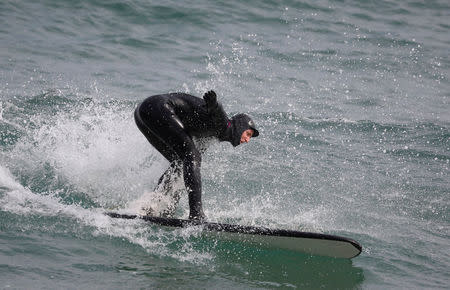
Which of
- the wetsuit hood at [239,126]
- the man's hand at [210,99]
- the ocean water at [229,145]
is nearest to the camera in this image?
the ocean water at [229,145]

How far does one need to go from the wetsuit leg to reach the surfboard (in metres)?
0.22

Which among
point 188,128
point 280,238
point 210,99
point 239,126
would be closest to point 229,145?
point 188,128

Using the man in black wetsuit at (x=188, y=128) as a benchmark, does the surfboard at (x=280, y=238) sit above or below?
below

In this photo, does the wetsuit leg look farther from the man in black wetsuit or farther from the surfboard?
the surfboard

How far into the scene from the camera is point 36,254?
5.29 meters

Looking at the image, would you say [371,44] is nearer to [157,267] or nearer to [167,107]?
[167,107]

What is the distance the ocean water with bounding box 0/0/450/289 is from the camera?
5691mm

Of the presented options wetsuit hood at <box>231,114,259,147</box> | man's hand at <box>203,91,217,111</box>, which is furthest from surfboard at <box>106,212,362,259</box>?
man's hand at <box>203,91,217,111</box>

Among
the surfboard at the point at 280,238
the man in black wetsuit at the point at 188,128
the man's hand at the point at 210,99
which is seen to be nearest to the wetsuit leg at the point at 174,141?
the man in black wetsuit at the point at 188,128

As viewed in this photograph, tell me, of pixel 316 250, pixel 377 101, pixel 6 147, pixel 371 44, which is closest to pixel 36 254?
pixel 316 250

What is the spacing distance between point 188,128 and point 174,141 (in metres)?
0.27

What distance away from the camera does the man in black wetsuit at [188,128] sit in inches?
242

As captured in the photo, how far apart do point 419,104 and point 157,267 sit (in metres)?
8.54

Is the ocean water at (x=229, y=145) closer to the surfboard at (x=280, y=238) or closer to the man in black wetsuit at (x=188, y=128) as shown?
the surfboard at (x=280, y=238)
